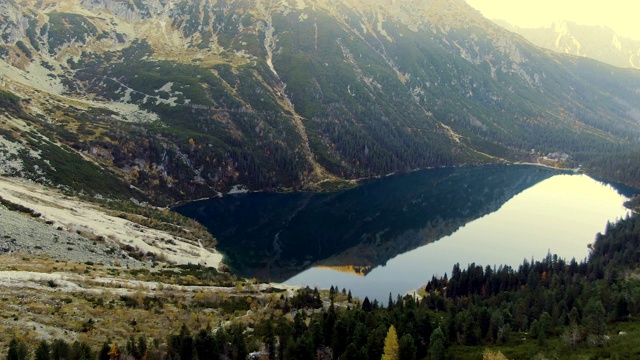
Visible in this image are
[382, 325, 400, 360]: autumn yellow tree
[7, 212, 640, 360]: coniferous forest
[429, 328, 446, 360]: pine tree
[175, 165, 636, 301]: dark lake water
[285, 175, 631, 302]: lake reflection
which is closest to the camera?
[7, 212, 640, 360]: coniferous forest

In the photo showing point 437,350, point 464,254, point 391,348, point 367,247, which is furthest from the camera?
point 367,247

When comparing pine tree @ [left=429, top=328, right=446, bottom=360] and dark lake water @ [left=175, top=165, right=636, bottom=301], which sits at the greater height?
dark lake water @ [left=175, top=165, right=636, bottom=301]

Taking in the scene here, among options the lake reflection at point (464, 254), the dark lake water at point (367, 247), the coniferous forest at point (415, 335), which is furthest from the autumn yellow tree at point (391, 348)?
the dark lake water at point (367, 247)

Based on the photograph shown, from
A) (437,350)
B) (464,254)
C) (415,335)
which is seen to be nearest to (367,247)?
(464,254)

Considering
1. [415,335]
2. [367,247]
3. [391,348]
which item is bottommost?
[415,335]

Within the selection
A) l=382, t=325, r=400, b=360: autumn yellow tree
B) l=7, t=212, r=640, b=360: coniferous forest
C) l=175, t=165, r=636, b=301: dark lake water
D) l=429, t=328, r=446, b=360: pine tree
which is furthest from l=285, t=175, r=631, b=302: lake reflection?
l=382, t=325, r=400, b=360: autumn yellow tree

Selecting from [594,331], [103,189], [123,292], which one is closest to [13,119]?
[103,189]

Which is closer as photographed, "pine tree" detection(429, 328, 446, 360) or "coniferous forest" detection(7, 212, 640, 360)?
"coniferous forest" detection(7, 212, 640, 360)

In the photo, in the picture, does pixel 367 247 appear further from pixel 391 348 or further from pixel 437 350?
pixel 391 348

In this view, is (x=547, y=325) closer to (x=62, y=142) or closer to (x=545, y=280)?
(x=545, y=280)

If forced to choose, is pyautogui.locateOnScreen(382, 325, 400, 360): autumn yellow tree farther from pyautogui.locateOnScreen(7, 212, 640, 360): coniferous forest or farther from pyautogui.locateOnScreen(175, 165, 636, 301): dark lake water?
pyautogui.locateOnScreen(175, 165, 636, 301): dark lake water

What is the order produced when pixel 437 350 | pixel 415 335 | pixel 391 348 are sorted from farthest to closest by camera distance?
pixel 415 335 → pixel 437 350 → pixel 391 348
